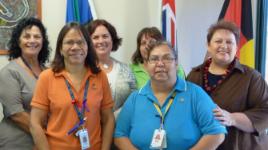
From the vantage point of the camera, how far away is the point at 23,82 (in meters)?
2.30

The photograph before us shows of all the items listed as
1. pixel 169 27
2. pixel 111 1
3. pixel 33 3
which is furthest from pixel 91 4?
pixel 169 27

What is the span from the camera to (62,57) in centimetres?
206

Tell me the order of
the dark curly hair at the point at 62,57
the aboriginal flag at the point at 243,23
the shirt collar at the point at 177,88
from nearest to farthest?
1. the shirt collar at the point at 177,88
2. the dark curly hair at the point at 62,57
3. the aboriginal flag at the point at 243,23

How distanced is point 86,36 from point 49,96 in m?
0.45

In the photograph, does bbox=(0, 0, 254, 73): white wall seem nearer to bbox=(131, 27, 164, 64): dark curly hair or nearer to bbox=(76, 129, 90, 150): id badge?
bbox=(131, 27, 164, 64): dark curly hair

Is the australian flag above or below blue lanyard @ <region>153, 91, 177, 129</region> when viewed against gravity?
above

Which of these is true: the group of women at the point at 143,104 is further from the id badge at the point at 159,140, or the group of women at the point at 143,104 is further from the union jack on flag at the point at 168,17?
the union jack on flag at the point at 168,17

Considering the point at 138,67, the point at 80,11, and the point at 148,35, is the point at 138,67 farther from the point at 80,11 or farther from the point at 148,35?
Result: the point at 80,11

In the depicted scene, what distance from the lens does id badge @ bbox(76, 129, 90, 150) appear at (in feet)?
6.34

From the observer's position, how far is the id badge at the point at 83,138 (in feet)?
6.34

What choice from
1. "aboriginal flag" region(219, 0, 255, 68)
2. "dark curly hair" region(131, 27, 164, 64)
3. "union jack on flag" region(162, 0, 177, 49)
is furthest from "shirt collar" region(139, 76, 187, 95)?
"union jack on flag" region(162, 0, 177, 49)

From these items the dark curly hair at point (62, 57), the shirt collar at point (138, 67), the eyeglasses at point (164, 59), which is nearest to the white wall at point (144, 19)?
the shirt collar at point (138, 67)

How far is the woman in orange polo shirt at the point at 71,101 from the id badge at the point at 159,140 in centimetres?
38

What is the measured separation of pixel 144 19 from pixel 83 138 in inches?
82.5
